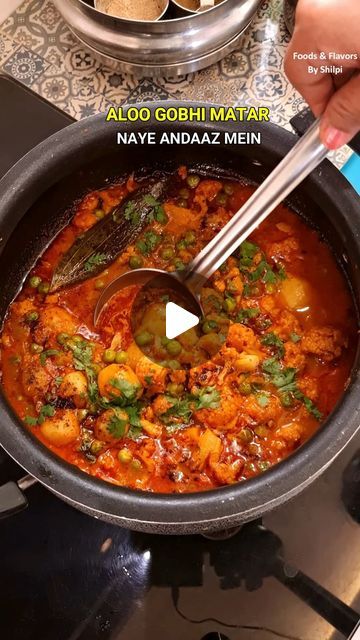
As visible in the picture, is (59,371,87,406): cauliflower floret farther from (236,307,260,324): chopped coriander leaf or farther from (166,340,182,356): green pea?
(236,307,260,324): chopped coriander leaf

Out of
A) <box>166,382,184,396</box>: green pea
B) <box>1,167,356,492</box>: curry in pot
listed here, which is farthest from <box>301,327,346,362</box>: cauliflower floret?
<box>166,382,184,396</box>: green pea

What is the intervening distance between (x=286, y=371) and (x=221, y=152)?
1.96ft

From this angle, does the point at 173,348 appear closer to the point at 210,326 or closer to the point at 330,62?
the point at 210,326

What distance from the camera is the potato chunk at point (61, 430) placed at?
5.20ft

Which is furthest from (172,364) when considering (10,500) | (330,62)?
(330,62)

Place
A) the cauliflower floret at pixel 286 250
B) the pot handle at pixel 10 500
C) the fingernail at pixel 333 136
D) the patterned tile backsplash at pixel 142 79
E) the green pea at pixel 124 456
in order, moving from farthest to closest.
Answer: the patterned tile backsplash at pixel 142 79, the cauliflower floret at pixel 286 250, the green pea at pixel 124 456, the pot handle at pixel 10 500, the fingernail at pixel 333 136

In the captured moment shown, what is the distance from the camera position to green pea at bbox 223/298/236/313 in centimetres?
170

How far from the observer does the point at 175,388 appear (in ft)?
5.29

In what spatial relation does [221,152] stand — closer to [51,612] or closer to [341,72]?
[341,72]

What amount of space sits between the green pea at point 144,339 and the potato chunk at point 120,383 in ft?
0.25

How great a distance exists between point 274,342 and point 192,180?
1.70 feet

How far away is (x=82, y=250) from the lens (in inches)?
71.9

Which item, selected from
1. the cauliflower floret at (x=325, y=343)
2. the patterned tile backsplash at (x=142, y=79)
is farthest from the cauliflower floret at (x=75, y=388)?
the patterned tile backsplash at (x=142, y=79)

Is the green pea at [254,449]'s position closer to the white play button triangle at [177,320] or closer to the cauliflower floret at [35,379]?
the white play button triangle at [177,320]
